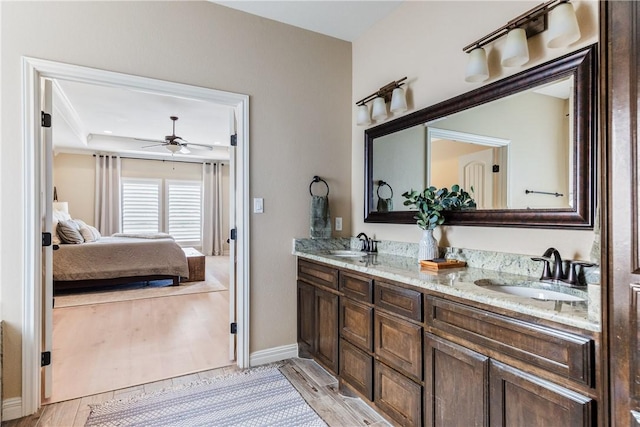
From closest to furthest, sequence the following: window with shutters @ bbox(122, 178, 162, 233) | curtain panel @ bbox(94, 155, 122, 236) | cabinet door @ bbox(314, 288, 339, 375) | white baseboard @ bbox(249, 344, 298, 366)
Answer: cabinet door @ bbox(314, 288, 339, 375) < white baseboard @ bbox(249, 344, 298, 366) < curtain panel @ bbox(94, 155, 122, 236) < window with shutters @ bbox(122, 178, 162, 233)

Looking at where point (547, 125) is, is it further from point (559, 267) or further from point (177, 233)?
point (177, 233)

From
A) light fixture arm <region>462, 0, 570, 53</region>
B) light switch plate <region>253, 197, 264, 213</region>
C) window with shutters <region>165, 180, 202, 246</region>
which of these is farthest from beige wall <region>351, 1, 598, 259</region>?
window with shutters <region>165, 180, 202, 246</region>

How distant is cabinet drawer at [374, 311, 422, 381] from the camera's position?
1550 mm

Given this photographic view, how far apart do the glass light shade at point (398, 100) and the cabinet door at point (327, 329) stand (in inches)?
55.1

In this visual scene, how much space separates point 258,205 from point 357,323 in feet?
3.90

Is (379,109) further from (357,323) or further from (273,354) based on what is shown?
(273,354)

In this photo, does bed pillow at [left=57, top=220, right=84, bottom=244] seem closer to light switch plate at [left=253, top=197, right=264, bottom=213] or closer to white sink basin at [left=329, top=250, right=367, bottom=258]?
light switch plate at [left=253, top=197, right=264, bottom=213]

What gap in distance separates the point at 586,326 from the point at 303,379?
1.86 m

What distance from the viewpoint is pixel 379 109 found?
2.54m

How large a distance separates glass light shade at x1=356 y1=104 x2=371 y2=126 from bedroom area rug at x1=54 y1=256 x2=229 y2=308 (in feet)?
11.3

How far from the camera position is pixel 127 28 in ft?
7.16

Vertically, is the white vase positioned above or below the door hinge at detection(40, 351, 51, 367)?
above

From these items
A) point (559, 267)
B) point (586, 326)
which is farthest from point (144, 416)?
point (559, 267)

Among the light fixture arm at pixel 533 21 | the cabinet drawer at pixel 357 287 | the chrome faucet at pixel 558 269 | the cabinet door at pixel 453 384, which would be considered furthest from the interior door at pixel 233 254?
the chrome faucet at pixel 558 269
